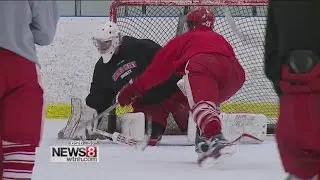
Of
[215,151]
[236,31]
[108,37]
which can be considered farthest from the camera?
[236,31]

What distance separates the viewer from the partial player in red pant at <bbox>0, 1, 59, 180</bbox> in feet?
5.69

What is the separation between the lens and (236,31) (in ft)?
13.3

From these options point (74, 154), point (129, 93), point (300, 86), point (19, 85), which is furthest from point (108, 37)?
point (300, 86)

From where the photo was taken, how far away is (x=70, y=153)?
10.2ft

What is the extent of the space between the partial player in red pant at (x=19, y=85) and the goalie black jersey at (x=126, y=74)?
179 cm

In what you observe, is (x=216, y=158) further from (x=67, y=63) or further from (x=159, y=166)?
(x=67, y=63)

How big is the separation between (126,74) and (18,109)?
1.89 m

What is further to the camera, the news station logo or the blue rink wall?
the blue rink wall

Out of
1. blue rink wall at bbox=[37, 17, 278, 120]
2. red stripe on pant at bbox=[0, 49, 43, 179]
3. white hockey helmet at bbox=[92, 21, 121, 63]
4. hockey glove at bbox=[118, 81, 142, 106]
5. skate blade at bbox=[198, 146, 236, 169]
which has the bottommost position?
blue rink wall at bbox=[37, 17, 278, 120]

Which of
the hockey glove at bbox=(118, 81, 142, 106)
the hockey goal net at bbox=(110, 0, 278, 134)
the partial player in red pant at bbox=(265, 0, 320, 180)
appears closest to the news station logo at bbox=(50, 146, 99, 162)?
the hockey glove at bbox=(118, 81, 142, 106)

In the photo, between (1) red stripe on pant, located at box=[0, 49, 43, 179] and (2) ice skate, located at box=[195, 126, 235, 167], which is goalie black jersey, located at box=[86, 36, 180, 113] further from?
(1) red stripe on pant, located at box=[0, 49, 43, 179]

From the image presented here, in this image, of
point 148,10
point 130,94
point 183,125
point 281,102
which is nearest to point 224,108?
point 183,125

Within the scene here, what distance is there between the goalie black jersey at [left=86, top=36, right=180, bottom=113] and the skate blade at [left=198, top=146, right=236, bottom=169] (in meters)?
0.88

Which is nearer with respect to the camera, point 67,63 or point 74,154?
point 74,154
